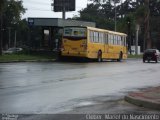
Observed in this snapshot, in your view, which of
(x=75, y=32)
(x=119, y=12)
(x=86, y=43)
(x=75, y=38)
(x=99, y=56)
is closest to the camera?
(x=86, y=43)

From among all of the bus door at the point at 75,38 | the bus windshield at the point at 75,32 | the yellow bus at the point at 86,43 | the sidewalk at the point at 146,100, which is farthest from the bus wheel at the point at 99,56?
the sidewalk at the point at 146,100

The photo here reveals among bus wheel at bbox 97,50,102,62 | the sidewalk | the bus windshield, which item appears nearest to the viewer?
the sidewalk

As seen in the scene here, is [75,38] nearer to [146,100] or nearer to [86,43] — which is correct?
[86,43]

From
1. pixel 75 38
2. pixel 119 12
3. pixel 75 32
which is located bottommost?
pixel 75 38

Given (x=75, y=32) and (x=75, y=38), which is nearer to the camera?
(x=75, y=32)

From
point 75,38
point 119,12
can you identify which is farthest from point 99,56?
point 119,12

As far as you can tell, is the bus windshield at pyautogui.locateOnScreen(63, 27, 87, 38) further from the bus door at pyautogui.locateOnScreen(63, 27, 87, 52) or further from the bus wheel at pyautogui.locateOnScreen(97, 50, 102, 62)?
the bus wheel at pyautogui.locateOnScreen(97, 50, 102, 62)

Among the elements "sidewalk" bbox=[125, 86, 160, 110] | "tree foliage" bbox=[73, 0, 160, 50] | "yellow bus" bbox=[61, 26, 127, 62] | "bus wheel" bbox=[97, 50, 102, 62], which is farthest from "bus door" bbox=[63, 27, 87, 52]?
"tree foliage" bbox=[73, 0, 160, 50]

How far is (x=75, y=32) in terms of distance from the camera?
45469 mm

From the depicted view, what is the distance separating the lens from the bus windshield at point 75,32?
45.0 metres

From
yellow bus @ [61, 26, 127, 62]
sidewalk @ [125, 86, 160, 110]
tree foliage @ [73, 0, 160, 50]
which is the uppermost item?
tree foliage @ [73, 0, 160, 50]

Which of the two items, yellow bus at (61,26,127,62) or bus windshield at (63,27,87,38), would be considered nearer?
bus windshield at (63,27,87,38)

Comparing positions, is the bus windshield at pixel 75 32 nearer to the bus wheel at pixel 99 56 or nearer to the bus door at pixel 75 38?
the bus door at pixel 75 38

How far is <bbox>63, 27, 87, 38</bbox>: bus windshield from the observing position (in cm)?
4503
